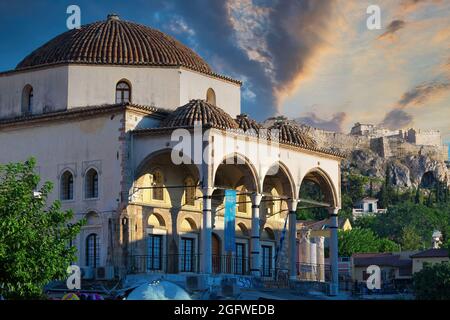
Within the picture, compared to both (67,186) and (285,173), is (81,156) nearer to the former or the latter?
(67,186)

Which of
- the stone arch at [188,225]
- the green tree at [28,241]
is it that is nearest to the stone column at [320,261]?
the stone arch at [188,225]

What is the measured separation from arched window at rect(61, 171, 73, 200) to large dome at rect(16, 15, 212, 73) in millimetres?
4773

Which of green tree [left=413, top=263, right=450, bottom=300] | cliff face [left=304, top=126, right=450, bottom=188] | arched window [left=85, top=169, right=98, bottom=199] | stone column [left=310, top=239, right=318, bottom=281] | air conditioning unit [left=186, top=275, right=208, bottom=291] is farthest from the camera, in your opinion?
cliff face [left=304, top=126, right=450, bottom=188]

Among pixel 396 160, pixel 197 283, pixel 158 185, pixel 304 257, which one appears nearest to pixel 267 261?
pixel 304 257

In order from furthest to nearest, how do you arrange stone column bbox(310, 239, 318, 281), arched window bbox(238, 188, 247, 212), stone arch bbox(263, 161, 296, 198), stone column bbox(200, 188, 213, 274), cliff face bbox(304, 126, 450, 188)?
cliff face bbox(304, 126, 450, 188) → stone column bbox(310, 239, 318, 281) → arched window bbox(238, 188, 247, 212) → stone arch bbox(263, 161, 296, 198) → stone column bbox(200, 188, 213, 274)

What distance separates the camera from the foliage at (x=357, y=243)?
10062cm

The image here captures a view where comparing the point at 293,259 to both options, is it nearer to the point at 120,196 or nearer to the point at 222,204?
the point at 222,204

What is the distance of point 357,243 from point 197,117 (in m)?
61.6

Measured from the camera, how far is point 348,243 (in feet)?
332

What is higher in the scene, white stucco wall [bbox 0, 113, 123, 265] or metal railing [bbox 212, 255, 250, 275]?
white stucco wall [bbox 0, 113, 123, 265]

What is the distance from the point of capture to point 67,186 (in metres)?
43.6

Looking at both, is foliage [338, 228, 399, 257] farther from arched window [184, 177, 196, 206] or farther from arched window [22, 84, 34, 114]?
arched window [22, 84, 34, 114]

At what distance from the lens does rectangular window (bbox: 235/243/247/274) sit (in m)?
47.6

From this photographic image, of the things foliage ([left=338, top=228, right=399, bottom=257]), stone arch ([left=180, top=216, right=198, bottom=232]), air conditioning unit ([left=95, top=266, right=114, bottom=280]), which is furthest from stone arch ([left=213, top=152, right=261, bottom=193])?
foliage ([left=338, top=228, right=399, bottom=257])
